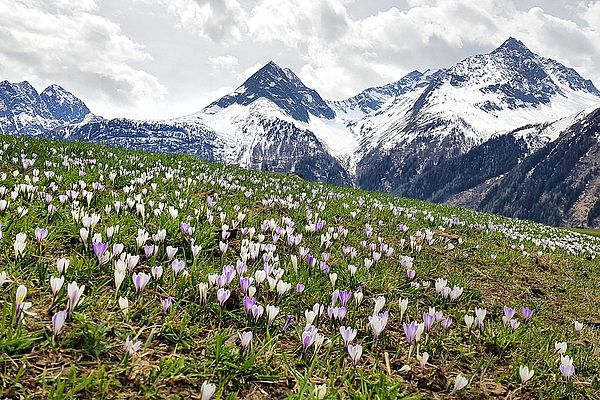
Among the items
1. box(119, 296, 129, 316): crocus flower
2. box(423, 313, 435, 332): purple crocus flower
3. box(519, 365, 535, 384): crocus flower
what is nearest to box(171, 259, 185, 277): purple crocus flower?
box(119, 296, 129, 316): crocus flower

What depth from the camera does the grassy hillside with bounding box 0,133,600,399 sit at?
288cm

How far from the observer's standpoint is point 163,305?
3604 millimetres

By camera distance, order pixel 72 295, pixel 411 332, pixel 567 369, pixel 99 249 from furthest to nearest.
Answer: pixel 99 249
pixel 411 332
pixel 567 369
pixel 72 295

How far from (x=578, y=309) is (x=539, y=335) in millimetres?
2453

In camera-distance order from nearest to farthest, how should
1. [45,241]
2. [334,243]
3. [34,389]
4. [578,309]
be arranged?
[34,389]
[45,241]
[578,309]
[334,243]

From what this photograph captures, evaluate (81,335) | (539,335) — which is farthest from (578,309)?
(81,335)

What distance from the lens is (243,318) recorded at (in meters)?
3.79

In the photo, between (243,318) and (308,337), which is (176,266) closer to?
(243,318)

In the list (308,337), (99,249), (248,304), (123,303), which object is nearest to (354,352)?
(308,337)

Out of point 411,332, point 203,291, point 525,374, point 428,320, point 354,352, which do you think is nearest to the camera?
point 354,352

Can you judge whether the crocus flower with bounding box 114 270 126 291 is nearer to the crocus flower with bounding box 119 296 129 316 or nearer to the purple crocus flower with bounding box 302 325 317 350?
the crocus flower with bounding box 119 296 129 316

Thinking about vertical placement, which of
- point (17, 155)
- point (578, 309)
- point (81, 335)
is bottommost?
point (578, 309)

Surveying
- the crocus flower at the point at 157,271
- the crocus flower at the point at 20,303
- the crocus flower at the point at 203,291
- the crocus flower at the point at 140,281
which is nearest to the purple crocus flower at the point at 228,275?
the crocus flower at the point at 203,291

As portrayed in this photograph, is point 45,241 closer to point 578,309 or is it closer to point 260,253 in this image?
point 260,253
